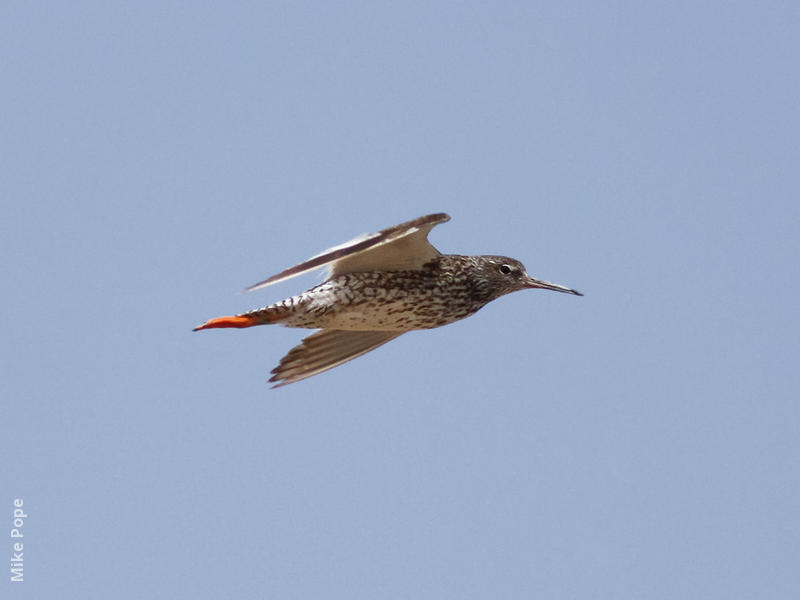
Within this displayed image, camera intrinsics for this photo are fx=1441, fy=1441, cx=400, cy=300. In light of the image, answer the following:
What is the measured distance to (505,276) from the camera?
13859mm

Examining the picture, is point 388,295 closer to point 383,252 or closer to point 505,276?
point 383,252

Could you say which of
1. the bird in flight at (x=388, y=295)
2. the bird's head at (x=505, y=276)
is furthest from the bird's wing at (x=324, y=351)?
the bird's head at (x=505, y=276)

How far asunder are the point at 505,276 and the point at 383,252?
63.3 inches

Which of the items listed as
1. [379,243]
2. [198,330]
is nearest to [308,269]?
[379,243]

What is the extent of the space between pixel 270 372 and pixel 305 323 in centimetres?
109

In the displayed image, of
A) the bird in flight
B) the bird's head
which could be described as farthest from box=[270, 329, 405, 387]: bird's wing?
the bird's head

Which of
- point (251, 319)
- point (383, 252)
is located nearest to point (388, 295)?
point (383, 252)

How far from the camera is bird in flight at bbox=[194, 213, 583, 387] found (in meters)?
12.6

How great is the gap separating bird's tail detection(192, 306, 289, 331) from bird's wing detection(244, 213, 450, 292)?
2.02 ft

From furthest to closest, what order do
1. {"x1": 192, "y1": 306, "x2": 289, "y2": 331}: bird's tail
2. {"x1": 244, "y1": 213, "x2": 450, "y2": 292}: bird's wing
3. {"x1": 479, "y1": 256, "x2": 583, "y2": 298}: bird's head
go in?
{"x1": 479, "y1": 256, "x2": 583, "y2": 298}: bird's head
{"x1": 192, "y1": 306, "x2": 289, "y2": 331}: bird's tail
{"x1": 244, "y1": 213, "x2": 450, "y2": 292}: bird's wing

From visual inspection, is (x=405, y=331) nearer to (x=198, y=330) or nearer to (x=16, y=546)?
(x=198, y=330)

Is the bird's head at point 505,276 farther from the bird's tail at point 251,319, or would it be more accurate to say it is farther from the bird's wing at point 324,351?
the bird's tail at point 251,319

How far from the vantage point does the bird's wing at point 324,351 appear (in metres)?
13.8

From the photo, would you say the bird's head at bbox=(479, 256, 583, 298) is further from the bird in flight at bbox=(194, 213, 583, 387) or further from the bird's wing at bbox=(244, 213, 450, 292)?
the bird's wing at bbox=(244, 213, 450, 292)
